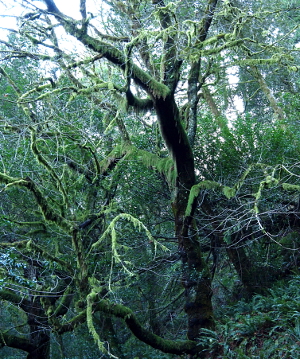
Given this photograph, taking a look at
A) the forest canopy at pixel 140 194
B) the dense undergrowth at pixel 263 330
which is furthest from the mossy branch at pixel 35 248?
the dense undergrowth at pixel 263 330

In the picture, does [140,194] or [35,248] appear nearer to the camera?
[35,248]

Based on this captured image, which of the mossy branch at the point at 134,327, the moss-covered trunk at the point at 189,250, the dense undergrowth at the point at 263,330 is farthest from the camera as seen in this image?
the moss-covered trunk at the point at 189,250

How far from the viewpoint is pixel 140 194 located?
367 inches

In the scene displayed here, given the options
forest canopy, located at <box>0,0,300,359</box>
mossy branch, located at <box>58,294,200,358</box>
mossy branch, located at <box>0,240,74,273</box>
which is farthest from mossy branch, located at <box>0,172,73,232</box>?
mossy branch, located at <box>58,294,200,358</box>

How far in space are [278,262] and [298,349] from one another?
12.6 ft

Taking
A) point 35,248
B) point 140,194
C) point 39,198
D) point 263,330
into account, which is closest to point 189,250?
point 140,194

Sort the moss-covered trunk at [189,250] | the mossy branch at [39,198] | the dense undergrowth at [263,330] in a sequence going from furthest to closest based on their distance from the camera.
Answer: the moss-covered trunk at [189,250]
the dense undergrowth at [263,330]
the mossy branch at [39,198]

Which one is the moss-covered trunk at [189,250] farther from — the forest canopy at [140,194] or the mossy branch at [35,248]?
the mossy branch at [35,248]

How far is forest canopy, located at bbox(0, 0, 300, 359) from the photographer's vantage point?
6.89 metres

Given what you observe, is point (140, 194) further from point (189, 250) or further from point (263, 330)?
point (263, 330)

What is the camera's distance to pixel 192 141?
363 inches

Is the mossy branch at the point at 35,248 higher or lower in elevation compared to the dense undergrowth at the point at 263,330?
higher

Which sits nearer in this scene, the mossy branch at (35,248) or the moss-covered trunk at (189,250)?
the mossy branch at (35,248)

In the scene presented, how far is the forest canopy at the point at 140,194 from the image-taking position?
6887mm
